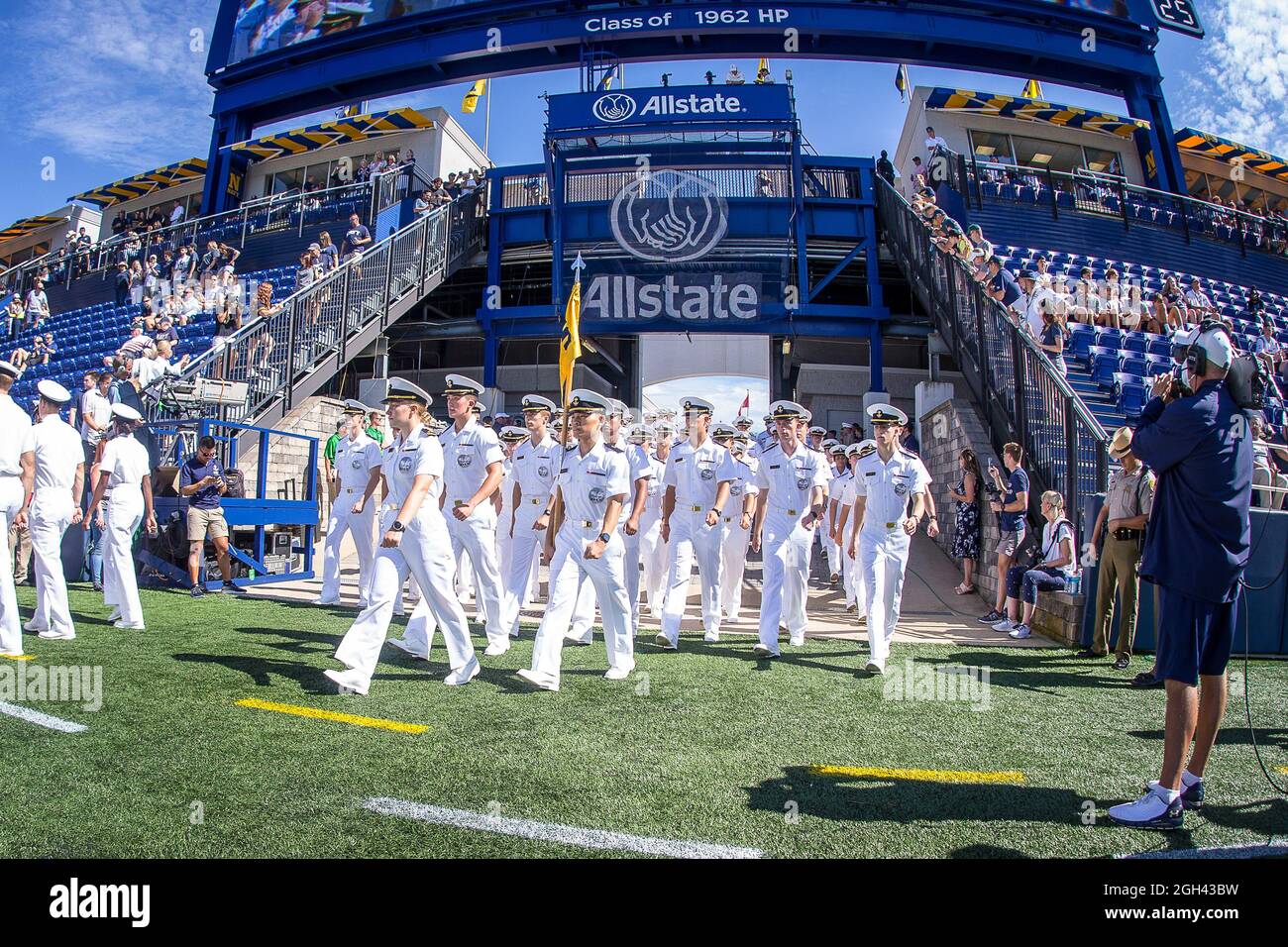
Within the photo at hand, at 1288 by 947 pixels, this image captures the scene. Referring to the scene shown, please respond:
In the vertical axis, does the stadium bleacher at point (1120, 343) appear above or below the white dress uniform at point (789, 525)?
above

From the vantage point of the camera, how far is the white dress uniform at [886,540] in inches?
258

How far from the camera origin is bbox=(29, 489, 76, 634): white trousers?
21.3ft

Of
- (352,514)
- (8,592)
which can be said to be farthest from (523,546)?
(8,592)

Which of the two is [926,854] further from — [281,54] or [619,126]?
[281,54]

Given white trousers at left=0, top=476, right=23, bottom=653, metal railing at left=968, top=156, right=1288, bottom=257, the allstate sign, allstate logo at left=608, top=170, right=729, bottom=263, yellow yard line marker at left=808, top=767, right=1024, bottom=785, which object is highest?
the allstate sign

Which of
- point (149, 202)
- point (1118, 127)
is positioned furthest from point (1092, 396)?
point (149, 202)

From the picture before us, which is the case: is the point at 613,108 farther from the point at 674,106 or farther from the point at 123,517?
the point at 123,517

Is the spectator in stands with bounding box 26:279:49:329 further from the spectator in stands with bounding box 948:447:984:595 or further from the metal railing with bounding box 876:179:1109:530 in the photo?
the spectator in stands with bounding box 948:447:984:595

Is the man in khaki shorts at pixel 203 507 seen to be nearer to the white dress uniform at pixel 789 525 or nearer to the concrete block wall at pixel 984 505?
the white dress uniform at pixel 789 525

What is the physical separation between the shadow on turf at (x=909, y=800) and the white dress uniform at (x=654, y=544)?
17.9 ft

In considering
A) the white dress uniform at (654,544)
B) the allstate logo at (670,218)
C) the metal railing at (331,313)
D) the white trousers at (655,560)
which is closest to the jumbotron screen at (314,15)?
the allstate logo at (670,218)

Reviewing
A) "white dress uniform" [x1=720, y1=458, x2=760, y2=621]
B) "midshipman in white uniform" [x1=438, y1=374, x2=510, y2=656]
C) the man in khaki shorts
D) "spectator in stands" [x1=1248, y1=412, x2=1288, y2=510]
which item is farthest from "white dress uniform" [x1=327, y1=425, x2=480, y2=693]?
"spectator in stands" [x1=1248, y1=412, x2=1288, y2=510]

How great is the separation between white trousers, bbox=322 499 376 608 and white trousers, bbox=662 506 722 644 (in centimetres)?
355

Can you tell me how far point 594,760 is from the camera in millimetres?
3975
